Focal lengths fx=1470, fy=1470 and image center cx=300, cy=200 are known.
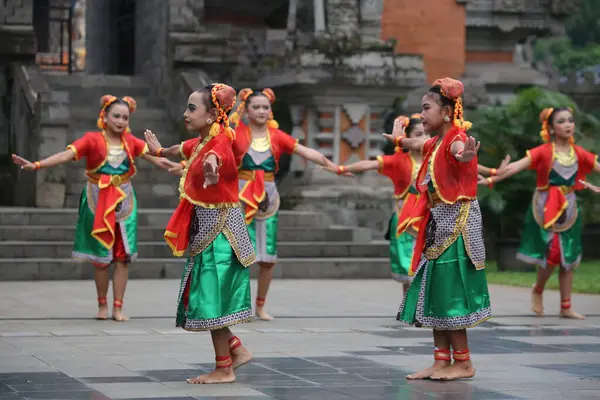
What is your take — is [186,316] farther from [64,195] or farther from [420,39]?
[420,39]

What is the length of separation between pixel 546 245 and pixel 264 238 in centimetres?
262

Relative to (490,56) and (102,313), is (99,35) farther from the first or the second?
(102,313)

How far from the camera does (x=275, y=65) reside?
71.4 ft

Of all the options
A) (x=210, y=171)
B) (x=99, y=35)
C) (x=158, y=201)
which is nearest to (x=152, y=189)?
(x=158, y=201)

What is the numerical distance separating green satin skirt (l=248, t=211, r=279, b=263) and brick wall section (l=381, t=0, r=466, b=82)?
12.2 m

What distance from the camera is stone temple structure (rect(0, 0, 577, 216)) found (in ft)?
67.3

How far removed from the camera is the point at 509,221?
851 inches

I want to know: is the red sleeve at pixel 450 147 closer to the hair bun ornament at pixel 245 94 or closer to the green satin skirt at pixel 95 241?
the hair bun ornament at pixel 245 94

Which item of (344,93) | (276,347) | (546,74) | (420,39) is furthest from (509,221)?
(276,347)

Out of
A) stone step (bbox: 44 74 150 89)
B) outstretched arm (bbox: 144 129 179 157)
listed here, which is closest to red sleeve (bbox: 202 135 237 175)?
outstretched arm (bbox: 144 129 179 157)

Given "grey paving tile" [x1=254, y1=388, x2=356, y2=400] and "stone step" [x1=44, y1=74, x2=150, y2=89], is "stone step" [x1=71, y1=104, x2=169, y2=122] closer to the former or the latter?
"stone step" [x1=44, y1=74, x2=150, y2=89]

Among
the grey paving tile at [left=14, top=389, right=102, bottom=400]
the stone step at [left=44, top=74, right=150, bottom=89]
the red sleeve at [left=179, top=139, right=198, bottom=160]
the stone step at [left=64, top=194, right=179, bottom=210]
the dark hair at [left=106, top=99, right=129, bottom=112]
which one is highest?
the stone step at [left=44, top=74, right=150, bottom=89]

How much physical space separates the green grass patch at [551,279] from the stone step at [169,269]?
147cm

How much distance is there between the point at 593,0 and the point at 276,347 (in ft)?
165
